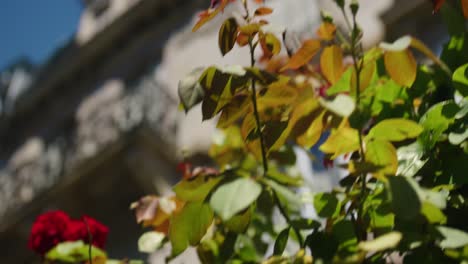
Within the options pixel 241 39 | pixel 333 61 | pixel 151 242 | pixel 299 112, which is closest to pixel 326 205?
pixel 299 112

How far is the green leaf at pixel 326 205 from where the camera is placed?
202 centimetres

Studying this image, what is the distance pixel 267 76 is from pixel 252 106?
0.17m

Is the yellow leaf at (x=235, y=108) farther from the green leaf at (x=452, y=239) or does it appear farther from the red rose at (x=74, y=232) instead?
the red rose at (x=74, y=232)

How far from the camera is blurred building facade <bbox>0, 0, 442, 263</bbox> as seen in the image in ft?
30.6

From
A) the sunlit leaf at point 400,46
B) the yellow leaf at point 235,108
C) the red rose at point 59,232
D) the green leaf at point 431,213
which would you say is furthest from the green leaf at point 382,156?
the red rose at point 59,232

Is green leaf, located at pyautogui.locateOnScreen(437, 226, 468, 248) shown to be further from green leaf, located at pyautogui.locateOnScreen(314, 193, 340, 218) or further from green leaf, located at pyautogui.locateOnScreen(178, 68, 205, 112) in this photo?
green leaf, located at pyautogui.locateOnScreen(178, 68, 205, 112)

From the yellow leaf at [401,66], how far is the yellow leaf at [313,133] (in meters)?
0.22

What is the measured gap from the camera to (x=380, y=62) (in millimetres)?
2613

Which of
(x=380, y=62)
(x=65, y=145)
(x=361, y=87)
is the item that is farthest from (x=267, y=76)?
(x=65, y=145)

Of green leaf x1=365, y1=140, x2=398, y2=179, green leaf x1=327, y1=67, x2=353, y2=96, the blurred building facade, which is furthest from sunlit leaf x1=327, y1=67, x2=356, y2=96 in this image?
the blurred building facade

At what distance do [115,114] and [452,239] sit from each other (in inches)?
418

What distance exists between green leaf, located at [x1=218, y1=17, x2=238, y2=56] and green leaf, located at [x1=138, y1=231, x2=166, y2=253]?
3.45 feet

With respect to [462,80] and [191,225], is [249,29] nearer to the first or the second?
[191,225]

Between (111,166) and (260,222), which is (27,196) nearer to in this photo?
(111,166)
